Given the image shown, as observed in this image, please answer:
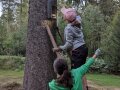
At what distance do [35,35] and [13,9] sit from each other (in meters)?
39.5

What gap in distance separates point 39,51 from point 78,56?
1.11m

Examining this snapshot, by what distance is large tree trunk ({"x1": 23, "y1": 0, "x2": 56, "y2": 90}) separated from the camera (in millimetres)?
6723

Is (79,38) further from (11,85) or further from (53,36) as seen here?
(11,85)

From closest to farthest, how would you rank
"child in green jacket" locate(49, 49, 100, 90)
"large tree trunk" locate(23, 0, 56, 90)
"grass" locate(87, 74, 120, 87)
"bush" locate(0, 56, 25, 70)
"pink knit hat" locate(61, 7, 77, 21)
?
"child in green jacket" locate(49, 49, 100, 90), "pink knit hat" locate(61, 7, 77, 21), "large tree trunk" locate(23, 0, 56, 90), "grass" locate(87, 74, 120, 87), "bush" locate(0, 56, 25, 70)

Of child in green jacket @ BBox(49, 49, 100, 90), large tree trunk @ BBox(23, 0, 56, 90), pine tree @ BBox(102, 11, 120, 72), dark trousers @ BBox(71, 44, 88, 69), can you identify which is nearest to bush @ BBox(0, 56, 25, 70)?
pine tree @ BBox(102, 11, 120, 72)

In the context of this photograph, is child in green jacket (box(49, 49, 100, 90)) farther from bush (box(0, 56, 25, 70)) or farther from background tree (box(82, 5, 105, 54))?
background tree (box(82, 5, 105, 54))

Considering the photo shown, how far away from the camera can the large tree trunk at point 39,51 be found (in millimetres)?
6723

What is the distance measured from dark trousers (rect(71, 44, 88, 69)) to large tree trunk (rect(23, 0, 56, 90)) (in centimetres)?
97

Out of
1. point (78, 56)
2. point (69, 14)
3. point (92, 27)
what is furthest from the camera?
point (92, 27)

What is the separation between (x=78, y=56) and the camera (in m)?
5.84

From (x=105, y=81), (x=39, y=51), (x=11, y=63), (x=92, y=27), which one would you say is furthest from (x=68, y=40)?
(x=92, y=27)

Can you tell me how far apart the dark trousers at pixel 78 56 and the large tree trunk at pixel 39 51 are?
967mm

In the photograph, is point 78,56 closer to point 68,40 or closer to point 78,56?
point 78,56

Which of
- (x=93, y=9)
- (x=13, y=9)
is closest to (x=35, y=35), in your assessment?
(x=93, y=9)
